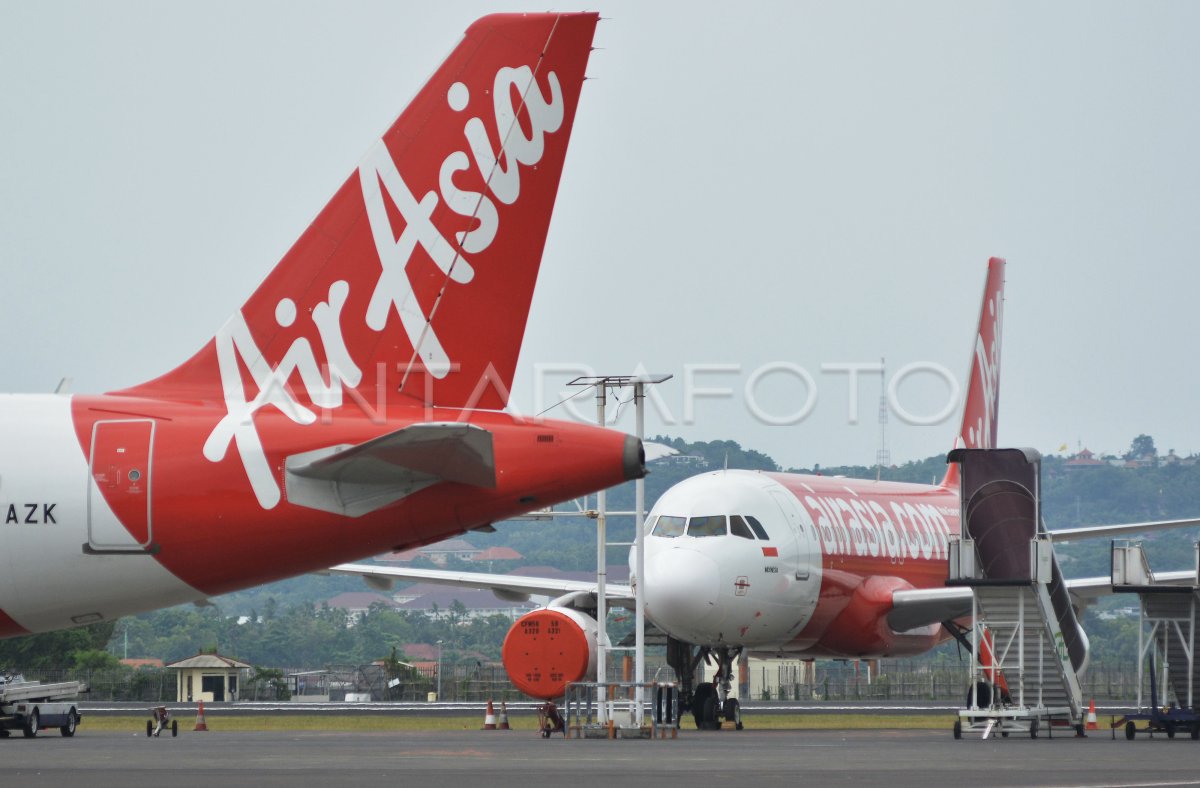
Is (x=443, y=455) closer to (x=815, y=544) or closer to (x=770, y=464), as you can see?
(x=815, y=544)

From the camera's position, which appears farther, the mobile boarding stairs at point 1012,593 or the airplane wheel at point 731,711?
the airplane wheel at point 731,711

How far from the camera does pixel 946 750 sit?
24.0 meters

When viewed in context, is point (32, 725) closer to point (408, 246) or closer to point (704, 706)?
point (704, 706)

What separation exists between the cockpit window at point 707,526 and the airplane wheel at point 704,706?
314 centimetres

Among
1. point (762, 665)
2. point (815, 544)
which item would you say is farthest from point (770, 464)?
point (815, 544)

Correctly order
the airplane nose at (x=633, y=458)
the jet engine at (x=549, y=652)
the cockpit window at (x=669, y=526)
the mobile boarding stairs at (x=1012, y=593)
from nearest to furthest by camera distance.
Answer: the airplane nose at (x=633, y=458) < the mobile boarding stairs at (x=1012, y=593) < the jet engine at (x=549, y=652) < the cockpit window at (x=669, y=526)

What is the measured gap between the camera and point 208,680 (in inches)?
2805

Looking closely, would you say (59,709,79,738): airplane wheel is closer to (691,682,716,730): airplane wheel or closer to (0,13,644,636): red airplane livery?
(691,682,716,730): airplane wheel

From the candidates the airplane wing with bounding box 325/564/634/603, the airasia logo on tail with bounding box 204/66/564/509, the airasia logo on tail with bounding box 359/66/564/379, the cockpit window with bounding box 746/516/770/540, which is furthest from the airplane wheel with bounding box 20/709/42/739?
the airasia logo on tail with bounding box 359/66/564/379

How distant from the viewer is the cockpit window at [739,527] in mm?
32844

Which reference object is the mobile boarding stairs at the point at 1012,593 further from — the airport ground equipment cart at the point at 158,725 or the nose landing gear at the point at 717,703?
the airport ground equipment cart at the point at 158,725

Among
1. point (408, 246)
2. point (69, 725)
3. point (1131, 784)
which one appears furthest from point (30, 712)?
point (1131, 784)

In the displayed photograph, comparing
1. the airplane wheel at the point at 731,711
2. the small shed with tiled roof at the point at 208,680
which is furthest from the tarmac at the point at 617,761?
the small shed with tiled roof at the point at 208,680

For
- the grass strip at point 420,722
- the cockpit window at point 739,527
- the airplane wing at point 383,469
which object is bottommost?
the grass strip at point 420,722
